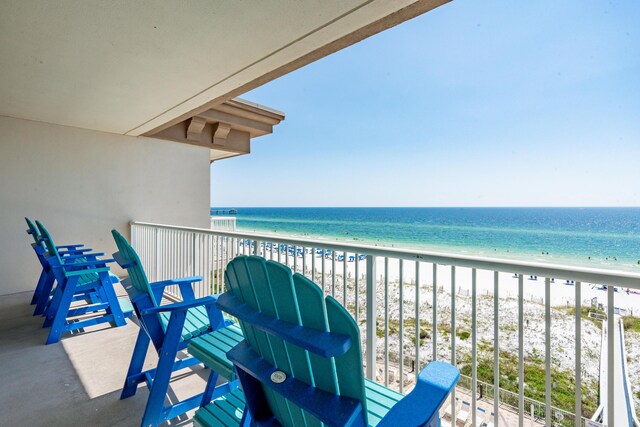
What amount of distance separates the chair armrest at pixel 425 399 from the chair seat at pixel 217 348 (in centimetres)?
91

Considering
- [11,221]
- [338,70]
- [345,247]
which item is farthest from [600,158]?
[11,221]

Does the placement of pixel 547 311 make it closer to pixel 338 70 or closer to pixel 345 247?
pixel 345 247

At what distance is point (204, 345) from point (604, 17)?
21.4 meters

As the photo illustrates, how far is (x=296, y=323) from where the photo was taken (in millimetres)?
836

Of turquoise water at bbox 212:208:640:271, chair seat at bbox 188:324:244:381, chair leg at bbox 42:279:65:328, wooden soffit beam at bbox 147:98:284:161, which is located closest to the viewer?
chair seat at bbox 188:324:244:381

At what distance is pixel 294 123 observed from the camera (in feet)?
102

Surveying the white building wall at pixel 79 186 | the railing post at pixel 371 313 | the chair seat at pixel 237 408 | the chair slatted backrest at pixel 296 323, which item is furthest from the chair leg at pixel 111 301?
the chair slatted backrest at pixel 296 323

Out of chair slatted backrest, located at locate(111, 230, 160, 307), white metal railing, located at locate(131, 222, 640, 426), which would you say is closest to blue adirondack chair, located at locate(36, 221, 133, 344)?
white metal railing, located at locate(131, 222, 640, 426)

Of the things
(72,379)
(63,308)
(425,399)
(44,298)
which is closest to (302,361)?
(425,399)

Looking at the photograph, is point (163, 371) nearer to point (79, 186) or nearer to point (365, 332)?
point (365, 332)

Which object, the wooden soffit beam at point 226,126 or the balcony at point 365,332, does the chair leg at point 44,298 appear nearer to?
the balcony at point 365,332

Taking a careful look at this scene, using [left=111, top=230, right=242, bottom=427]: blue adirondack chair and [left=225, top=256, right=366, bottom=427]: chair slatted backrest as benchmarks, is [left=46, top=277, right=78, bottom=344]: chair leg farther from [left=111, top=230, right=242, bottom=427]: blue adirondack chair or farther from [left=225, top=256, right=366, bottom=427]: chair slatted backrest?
[left=225, top=256, right=366, bottom=427]: chair slatted backrest

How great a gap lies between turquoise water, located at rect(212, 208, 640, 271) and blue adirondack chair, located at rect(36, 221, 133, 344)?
71.8 ft

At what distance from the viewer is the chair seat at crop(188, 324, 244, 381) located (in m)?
1.49
